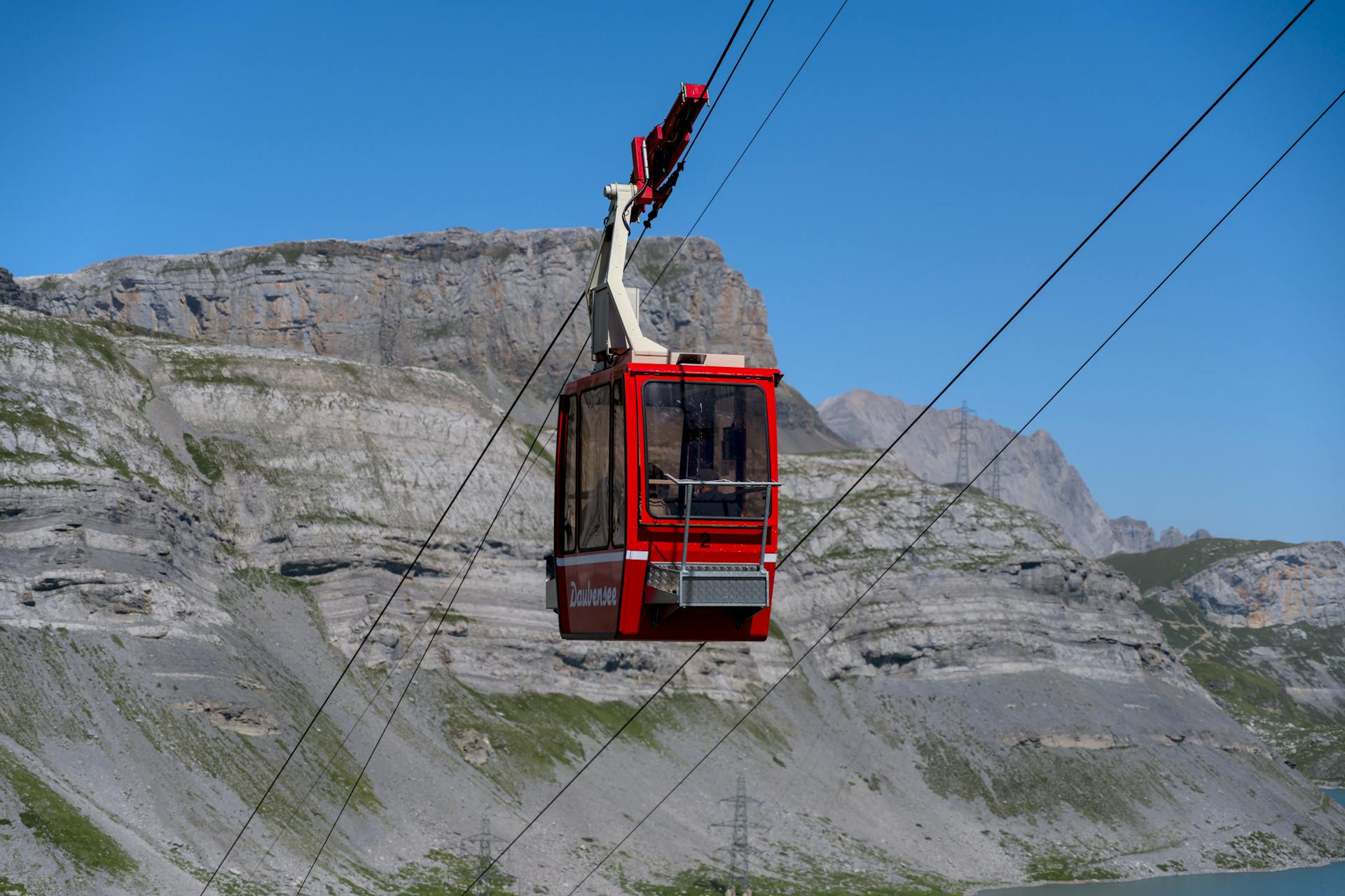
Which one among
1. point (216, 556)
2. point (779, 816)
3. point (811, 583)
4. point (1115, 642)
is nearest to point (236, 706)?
point (216, 556)

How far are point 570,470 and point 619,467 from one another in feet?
9.53

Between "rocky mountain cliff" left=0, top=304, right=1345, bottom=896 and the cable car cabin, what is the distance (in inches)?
2325

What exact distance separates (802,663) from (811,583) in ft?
48.1

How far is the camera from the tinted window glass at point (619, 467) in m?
22.2

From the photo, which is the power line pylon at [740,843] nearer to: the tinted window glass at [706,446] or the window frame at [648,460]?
the window frame at [648,460]

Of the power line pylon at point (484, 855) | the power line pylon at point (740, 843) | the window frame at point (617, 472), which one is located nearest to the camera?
the window frame at point (617, 472)

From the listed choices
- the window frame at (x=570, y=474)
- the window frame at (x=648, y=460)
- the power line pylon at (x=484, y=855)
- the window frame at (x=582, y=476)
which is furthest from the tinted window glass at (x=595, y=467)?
the power line pylon at (x=484, y=855)

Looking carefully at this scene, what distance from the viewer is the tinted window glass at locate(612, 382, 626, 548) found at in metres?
22.2

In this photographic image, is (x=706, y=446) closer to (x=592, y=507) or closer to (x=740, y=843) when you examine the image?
(x=592, y=507)

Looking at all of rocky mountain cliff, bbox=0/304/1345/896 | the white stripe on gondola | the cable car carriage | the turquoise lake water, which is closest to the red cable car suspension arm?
the cable car carriage

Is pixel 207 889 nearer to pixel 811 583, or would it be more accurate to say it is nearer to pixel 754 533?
pixel 754 533

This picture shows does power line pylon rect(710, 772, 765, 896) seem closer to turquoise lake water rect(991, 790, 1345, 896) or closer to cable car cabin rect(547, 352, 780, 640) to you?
turquoise lake water rect(991, 790, 1345, 896)

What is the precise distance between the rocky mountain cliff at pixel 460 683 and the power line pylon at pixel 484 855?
170 centimetres

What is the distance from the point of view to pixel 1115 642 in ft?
560
